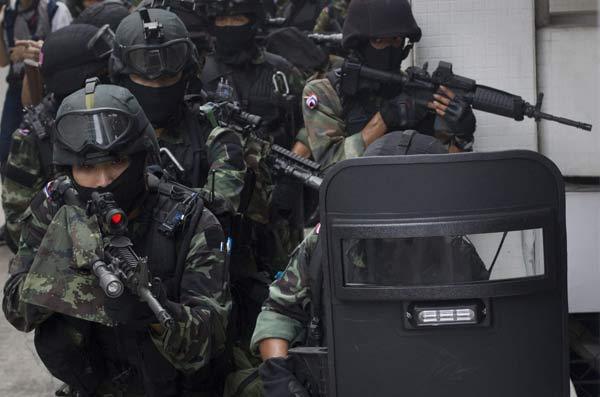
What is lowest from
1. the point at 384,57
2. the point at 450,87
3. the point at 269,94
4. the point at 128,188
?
the point at 269,94

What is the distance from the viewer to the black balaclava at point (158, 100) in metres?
5.29

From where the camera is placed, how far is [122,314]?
375 cm

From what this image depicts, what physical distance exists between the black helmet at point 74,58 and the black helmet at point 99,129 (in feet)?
5.82

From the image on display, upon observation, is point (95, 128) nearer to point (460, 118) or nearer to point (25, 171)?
point (25, 171)

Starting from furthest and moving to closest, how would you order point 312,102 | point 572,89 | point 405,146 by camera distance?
point 312,102 → point 572,89 → point 405,146

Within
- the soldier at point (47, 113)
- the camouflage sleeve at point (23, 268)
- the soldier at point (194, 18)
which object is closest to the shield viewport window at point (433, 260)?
the camouflage sleeve at point (23, 268)

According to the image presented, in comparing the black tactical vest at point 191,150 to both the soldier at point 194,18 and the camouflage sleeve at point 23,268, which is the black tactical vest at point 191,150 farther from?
the soldier at point 194,18

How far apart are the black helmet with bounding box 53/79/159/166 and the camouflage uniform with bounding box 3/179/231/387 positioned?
7.9 inches

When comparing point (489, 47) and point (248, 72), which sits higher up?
point (489, 47)

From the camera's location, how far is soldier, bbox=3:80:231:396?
387 cm

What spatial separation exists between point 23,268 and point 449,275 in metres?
1.73

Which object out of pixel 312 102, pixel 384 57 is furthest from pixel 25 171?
pixel 384 57

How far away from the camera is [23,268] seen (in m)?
4.20

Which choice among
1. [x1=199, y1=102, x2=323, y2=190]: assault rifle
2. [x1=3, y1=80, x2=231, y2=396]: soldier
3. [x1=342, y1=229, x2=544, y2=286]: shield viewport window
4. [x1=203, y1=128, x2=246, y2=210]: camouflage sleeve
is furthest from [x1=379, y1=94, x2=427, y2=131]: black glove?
[x1=342, y1=229, x2=544, y2=286]: shield viewport window
